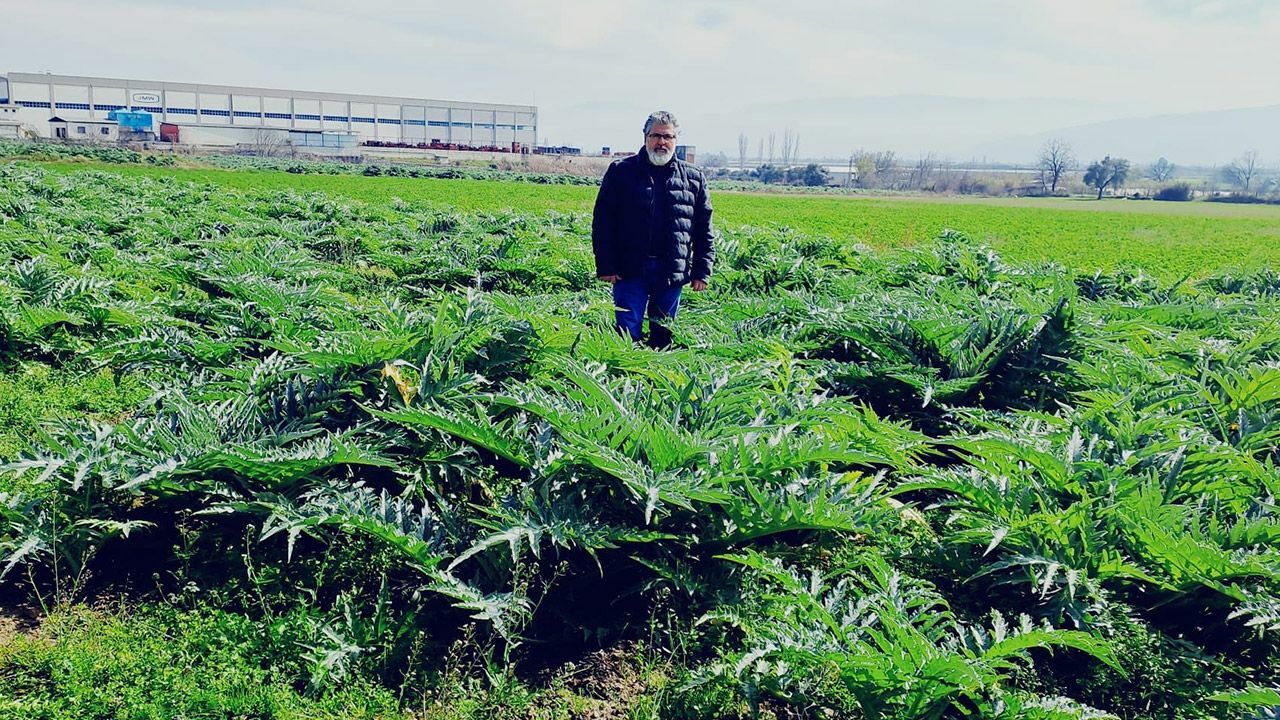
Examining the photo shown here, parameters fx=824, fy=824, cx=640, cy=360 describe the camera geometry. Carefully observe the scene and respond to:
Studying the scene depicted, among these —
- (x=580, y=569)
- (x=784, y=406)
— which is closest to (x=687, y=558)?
(x=580, y=569)

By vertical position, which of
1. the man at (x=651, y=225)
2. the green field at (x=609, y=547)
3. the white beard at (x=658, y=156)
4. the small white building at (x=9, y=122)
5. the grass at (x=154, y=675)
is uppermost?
the small white building at (x=9, y=122)

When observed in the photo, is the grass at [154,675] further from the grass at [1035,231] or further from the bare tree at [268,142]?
the bare tree at [268,142]

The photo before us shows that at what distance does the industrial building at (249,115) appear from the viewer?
80750 mm

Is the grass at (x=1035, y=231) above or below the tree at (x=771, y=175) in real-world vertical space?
below

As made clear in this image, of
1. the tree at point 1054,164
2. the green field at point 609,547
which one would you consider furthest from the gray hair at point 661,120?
the tree at point 1054,164

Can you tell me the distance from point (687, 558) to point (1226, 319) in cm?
526

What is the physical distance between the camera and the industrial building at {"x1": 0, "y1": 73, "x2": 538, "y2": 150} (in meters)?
80.8

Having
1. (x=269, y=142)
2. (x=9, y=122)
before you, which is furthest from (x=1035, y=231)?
(x=9, y=122)

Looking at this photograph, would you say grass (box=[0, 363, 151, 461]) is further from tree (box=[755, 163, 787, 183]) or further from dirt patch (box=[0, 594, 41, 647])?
tree (box=[755, 163, 787, 183])

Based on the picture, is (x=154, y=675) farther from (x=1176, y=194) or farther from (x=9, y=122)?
(x=1176, y=194)

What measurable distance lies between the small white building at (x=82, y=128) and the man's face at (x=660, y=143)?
87517 mm

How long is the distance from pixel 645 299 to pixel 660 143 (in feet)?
3.85

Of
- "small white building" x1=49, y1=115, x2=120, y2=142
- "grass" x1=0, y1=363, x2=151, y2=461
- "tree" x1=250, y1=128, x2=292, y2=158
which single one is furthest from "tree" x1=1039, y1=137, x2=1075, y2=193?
"grass" x1=0, y1=363, x2=151, y2=461

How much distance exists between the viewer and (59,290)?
627cm
